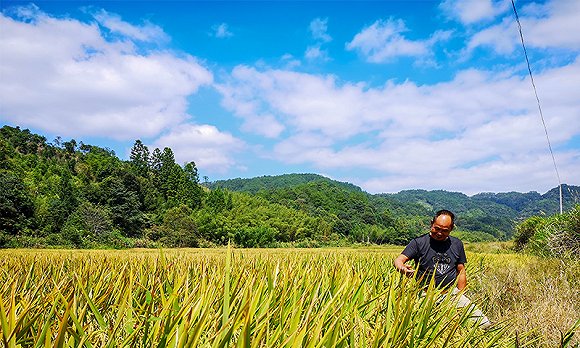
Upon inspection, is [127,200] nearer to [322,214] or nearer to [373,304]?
[322,214]

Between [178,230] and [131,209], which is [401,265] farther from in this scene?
[131,209]

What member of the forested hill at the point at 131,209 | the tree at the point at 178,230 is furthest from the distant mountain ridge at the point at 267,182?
the tree at the point at 178,230

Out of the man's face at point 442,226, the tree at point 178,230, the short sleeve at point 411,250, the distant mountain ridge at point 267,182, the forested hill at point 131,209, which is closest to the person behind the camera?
the man's face at point 442,226

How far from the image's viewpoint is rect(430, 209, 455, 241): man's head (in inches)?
180

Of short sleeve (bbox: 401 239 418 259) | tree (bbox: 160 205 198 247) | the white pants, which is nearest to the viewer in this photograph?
the white pants

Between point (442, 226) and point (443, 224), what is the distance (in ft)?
0.09

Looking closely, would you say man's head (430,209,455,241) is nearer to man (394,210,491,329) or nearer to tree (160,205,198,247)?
man (394,210,491,329)

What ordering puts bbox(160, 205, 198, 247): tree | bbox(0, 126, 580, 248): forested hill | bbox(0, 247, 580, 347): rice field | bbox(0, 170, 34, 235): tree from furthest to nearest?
bbox(160, 205, 198, 247): tree
bbox(0, 126, 580, 248): forested hill
bbox(0, 170, 34, 235): tree
bbox(0, 247, 580, 347): rice field

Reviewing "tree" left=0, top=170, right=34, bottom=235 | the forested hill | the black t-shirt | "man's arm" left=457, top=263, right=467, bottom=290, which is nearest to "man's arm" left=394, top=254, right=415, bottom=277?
the black t-shirt

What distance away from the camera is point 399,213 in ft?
447

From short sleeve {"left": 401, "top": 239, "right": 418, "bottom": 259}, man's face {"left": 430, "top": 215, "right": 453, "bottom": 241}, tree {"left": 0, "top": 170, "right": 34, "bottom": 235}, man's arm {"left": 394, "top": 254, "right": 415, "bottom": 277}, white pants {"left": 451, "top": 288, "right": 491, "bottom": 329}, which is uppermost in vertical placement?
tree {"left": 0, "top": 170, "right": 34, "bottom": 235}

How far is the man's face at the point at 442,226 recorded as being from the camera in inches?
180

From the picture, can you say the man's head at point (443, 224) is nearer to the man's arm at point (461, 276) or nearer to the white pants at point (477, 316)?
the man's arm at point (461, 276)

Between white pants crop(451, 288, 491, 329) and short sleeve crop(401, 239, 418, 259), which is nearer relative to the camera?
white pants crop(451, 288, 491, 329)
